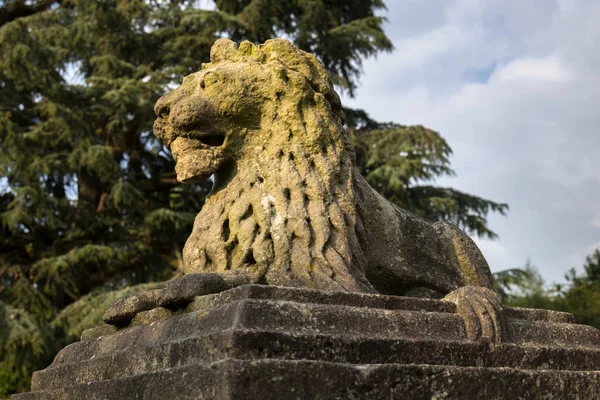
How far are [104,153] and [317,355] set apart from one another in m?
11.3

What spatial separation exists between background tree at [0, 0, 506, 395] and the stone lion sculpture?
8.86 m

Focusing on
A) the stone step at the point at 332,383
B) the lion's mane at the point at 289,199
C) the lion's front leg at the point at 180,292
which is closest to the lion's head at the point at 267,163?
the lion's mane at the point at 289,199

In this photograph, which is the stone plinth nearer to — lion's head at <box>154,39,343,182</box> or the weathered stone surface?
the weathered stone surface

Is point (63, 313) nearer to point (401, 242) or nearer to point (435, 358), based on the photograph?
point (401, 242)

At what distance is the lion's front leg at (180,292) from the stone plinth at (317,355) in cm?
4

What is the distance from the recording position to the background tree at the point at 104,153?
13.8 m

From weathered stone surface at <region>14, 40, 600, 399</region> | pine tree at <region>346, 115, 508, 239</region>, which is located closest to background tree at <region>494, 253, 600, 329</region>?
pine tree at <region>346, 115, 508, 239</region>

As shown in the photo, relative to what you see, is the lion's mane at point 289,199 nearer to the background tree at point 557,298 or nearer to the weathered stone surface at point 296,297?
the weathered stone surface at point 296,297

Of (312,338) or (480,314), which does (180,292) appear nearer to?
(312,338)

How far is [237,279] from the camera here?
12.9ft

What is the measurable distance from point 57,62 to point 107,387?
1293 centimetres

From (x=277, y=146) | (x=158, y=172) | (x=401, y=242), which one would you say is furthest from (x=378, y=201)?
(x=158, y=172)

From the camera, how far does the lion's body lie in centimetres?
416

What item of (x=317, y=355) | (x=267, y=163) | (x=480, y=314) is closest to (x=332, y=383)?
(x=317, y=355)
